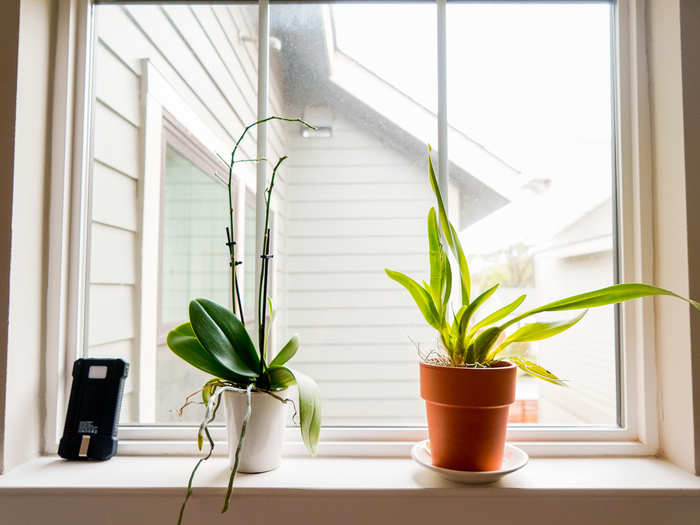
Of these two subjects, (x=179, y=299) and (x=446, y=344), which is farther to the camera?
(x=179, y=299)

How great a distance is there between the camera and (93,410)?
38.3 inches

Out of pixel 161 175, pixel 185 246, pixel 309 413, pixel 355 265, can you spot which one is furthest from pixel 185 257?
pixel 309 413

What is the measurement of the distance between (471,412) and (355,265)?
716 millimetres

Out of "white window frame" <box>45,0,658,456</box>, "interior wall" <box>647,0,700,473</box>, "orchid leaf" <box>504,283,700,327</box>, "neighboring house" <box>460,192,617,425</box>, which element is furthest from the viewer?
"neighboring house" <box>460,192,617,425</box>

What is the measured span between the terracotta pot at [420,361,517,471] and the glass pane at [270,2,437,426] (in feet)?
1.34

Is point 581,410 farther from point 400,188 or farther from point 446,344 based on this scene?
point 400,188

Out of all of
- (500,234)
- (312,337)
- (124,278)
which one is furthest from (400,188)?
(124,278)

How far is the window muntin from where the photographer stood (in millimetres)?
1266

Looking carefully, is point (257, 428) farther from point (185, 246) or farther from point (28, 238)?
point (185, 246)

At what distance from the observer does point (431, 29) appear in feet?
4.02

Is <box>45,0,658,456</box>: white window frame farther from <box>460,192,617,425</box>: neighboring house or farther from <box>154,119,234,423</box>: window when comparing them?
<box>154,119,234,423</box>: window

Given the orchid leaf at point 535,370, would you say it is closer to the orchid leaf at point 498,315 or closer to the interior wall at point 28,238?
the orchid leaf at point 498,315

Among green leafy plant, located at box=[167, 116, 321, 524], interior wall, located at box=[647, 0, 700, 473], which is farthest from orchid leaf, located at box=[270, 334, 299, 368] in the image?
interior wall, located at box=[647, 0, 700, 473]
